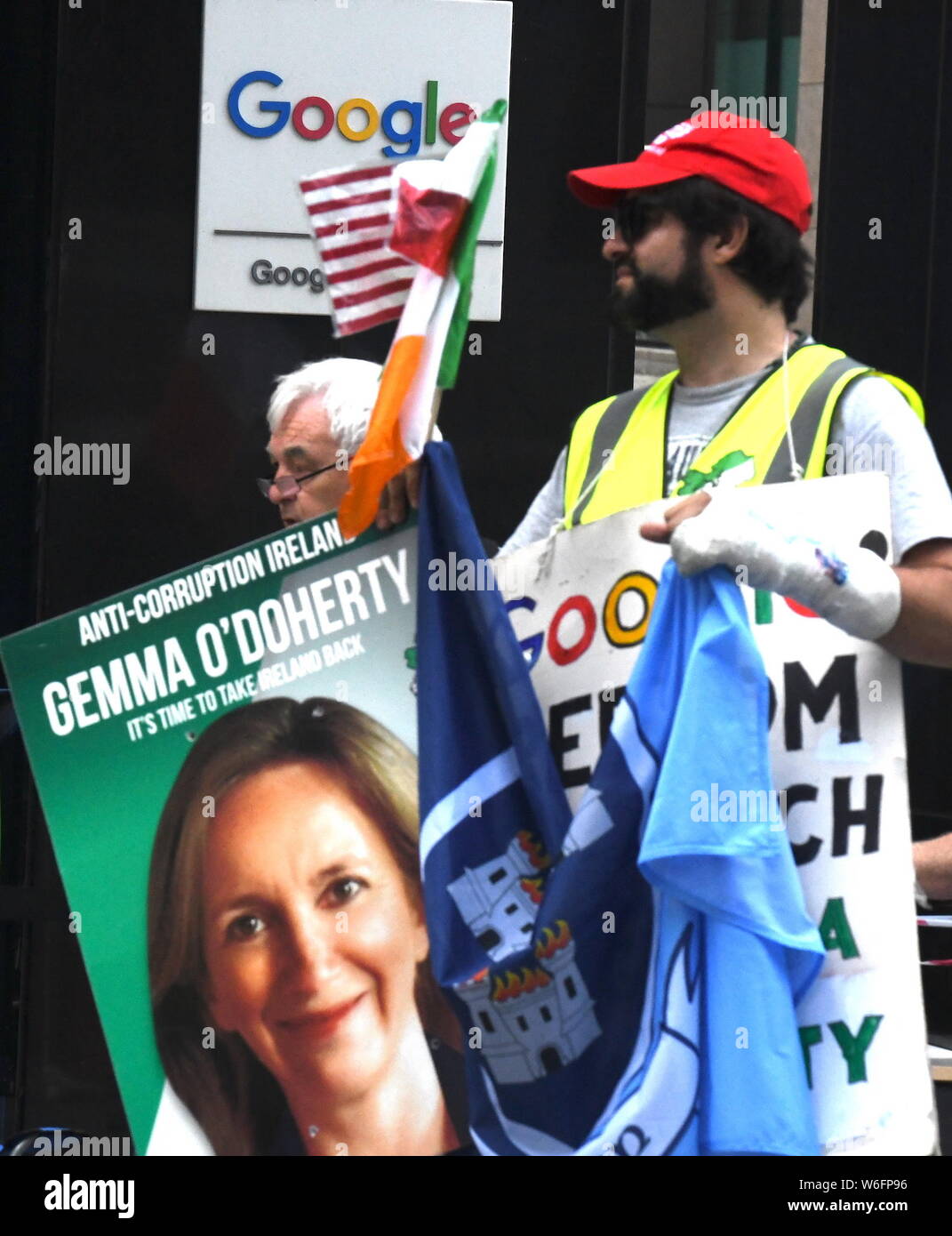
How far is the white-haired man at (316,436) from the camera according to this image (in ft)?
13.1

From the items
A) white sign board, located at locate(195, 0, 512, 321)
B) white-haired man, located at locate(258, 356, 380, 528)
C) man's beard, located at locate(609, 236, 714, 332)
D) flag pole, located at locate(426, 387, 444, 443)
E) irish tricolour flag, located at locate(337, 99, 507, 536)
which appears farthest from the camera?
white sign board, located at locate(195, 0, 512, 321)

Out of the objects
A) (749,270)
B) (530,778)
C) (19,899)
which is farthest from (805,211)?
(19,899)

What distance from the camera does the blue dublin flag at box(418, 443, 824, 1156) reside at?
268 centimetres

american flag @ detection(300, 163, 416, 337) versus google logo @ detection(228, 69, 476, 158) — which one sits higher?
google logo @ detection(228, 69, 476, 158)

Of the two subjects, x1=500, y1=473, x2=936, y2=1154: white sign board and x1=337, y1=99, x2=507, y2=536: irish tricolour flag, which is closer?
x1=500, y1=473, x2=936, y2=1154: white sign board

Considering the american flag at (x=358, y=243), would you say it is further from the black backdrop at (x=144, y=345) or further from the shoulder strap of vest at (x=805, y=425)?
the black backdrop at (x=144, y=345)

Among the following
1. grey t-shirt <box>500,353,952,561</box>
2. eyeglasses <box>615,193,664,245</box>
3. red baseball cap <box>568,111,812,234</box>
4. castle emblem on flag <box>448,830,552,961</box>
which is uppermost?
red baseball cap <box>568,111,812,234</box>

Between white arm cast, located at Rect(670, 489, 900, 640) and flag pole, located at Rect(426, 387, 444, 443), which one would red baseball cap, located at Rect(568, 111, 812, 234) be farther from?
white arm cast, located at Rect(670, 489, 900, 640)

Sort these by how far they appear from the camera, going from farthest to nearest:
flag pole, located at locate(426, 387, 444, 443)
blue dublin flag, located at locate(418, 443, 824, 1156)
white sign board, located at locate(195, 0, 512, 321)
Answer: white sign board, located at locate(195, 0, 512, 321) < flag pole, located at locate(426, 387, 444, 443) < blue dublin flag, located at locate(418, 443, 824, 1156)

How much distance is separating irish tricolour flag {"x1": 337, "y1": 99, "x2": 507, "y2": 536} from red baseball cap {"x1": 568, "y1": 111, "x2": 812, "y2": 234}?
40cm

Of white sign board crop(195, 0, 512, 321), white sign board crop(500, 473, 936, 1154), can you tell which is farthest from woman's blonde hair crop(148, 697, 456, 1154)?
white sign board crop(195, 0, 512, 321)

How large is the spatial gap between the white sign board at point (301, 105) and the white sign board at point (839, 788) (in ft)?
8.29

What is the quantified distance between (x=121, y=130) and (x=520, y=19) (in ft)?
3.52

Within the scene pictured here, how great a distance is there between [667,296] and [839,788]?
93 cm
